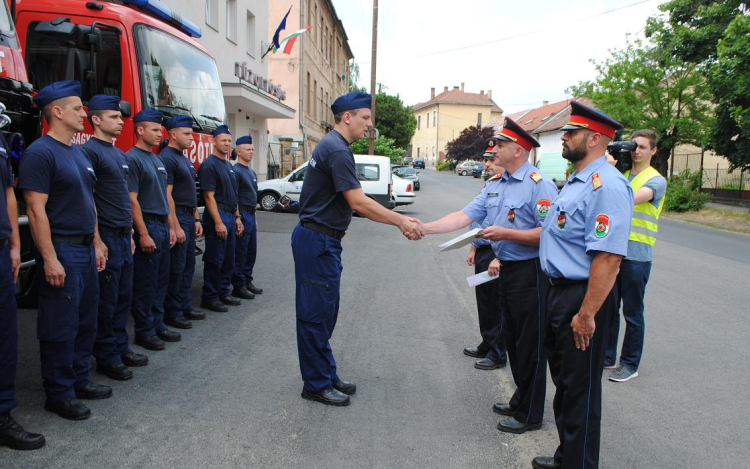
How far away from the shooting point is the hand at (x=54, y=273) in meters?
3.46

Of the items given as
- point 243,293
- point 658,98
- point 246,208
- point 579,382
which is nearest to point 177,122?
point 246,208

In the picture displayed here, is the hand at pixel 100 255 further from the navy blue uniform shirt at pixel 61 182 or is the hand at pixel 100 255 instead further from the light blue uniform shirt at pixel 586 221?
the light blue uniform shirt at pixel 586 221

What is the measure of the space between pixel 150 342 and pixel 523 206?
11.4 feet

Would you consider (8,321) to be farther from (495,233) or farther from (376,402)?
(495,233)

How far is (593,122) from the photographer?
2.97 meters

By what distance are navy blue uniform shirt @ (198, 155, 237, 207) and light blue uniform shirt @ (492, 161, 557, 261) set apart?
3701mm

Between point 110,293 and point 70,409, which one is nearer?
point 70,409

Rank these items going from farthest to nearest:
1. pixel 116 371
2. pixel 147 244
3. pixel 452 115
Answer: pixel 452 115 < pixel 147 244 < pixel 116 371

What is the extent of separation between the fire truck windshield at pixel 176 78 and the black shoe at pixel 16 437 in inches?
154

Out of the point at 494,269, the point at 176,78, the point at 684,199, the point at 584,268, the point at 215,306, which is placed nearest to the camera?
the point at 584,268

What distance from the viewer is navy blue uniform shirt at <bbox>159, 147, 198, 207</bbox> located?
18.7ft

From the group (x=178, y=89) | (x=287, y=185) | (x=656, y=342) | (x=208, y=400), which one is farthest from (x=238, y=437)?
(x=287, y=185)

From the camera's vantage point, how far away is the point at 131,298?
4617 millimetres

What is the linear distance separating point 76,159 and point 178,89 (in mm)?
3401
